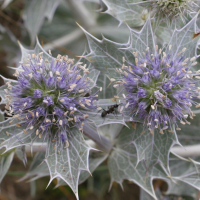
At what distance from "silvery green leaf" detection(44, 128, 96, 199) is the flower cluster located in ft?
0.20

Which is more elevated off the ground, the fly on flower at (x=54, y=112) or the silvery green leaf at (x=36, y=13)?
the silvery green leaf at (x=36, y=13)

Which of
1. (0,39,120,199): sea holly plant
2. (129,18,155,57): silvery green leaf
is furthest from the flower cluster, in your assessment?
(129,18,155,57): silvery green leaf

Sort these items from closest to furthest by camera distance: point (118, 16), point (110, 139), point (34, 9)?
point (118, 16)
point (110, 139)
point (34, 9)

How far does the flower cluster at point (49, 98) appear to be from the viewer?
1479 millimetres

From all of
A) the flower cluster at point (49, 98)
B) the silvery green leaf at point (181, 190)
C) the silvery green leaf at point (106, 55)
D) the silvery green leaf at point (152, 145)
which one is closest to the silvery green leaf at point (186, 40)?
the silvery green leaf at point (106, 55)

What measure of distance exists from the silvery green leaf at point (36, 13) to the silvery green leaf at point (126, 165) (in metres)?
1.67

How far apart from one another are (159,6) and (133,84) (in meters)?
0.67

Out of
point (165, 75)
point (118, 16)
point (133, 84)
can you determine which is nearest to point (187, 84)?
point (165, 75)

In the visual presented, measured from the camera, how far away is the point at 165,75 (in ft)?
4.91

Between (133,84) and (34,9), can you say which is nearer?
(133,84)

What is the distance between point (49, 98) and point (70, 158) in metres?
0.49

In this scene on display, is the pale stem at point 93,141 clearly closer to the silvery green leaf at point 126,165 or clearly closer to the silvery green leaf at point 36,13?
the silvery green leaf at point 126,165

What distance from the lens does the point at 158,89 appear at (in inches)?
59.5

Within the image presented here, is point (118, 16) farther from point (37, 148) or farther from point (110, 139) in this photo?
point (37, 148)
